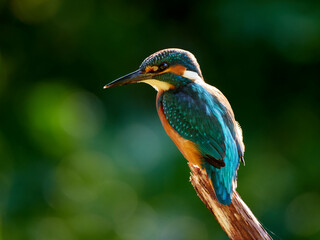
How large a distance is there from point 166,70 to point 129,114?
2404 mm

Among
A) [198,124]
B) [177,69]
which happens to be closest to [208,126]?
[198,124]

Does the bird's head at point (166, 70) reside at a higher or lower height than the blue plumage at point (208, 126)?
higher

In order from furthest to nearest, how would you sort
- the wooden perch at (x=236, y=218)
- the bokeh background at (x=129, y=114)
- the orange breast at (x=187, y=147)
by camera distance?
1. the bokeh background at (x=129, y=114)
2. the orange breast at (x=187, y=147)
3. the wooden perch at (x=236, y=218)

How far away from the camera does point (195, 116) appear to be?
2.49 meters

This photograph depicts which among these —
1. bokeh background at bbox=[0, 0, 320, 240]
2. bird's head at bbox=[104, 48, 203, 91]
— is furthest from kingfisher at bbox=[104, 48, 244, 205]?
bokeh background at bbox=[0, 0, 320, 240]

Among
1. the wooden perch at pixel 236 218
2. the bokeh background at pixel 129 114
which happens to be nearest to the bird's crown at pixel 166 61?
the wooden perch at pixel 236 218

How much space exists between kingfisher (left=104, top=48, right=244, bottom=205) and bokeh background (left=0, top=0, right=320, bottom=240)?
7.08ft

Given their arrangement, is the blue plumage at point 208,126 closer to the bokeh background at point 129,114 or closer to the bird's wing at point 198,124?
the bird's wing at point 198,124

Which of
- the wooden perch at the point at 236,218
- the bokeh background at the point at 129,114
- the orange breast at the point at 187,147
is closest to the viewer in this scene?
the wooden perch at the point at 236,218

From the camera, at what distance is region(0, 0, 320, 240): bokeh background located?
489cm

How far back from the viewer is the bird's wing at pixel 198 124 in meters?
2.41

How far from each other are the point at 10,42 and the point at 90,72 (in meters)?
0.82

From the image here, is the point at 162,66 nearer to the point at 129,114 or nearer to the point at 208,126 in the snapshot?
the point at 208,126

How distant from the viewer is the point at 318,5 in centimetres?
475
